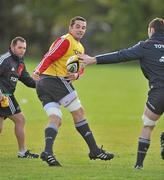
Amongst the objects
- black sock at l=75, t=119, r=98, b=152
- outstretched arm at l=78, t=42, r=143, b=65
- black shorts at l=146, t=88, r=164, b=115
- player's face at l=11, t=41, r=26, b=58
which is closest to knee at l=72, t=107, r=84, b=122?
black sock at l=75, t=119, r=98, b=152

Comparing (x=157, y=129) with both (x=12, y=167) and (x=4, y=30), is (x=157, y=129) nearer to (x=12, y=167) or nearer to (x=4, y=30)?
(x=12, y=167)

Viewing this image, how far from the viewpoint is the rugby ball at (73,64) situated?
1177 centimetres

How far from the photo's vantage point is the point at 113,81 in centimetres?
Result: 4094

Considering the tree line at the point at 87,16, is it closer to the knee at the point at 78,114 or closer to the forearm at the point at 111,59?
the knee at the point at 78,114

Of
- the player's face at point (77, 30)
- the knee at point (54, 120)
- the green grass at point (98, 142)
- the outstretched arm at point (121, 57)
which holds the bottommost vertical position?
the green grass at point (98, 142)

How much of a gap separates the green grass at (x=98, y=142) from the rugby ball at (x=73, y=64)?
147 cm

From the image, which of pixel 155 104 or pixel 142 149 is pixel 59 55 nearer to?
pixel 155 104

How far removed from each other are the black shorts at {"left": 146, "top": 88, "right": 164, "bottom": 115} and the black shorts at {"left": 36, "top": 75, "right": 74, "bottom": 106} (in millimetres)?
1380

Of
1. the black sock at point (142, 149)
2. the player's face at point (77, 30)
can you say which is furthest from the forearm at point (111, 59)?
the black sock at point (142, 149)

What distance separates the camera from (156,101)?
11.4 m

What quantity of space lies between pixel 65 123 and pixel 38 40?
59642mm

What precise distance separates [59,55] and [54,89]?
0.55m

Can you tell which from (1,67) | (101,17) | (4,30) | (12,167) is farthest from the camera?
(101,17)

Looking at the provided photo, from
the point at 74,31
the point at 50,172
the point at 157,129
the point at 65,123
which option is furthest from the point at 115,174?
the point at 65,123
